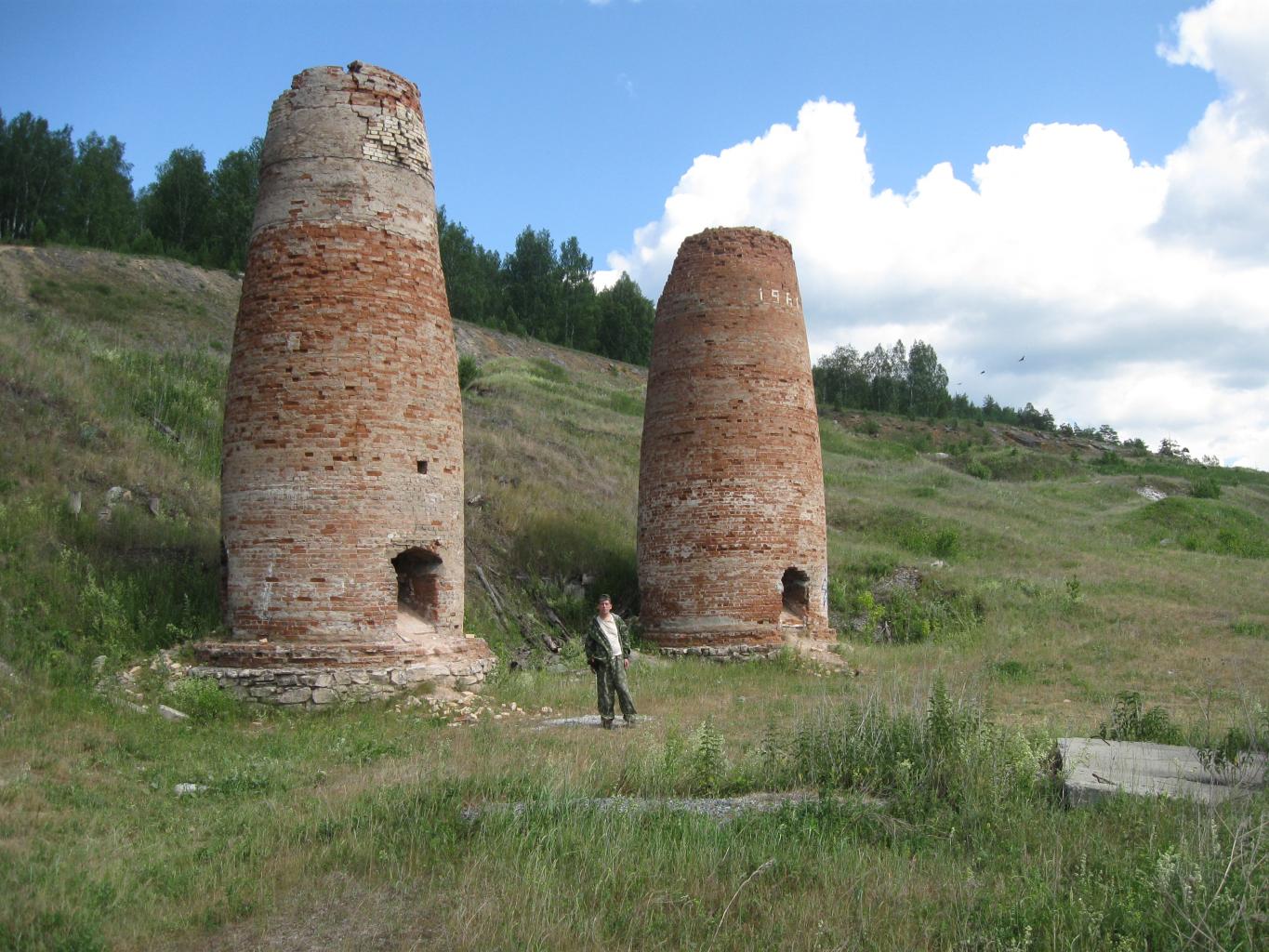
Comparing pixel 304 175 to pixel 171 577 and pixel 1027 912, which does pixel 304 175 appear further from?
pixel 1027 912

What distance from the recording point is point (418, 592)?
11.6 meters

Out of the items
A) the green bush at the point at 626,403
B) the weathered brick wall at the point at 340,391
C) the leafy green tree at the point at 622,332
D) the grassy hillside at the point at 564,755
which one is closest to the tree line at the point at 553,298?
the leafy green tree at the point at 622,332

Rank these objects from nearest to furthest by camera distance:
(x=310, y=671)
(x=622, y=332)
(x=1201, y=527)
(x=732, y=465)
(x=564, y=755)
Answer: (x=564, y=755), (x=310, y=671), (x=732, y=465), (x=1201, y=527), (x=622, y=332)

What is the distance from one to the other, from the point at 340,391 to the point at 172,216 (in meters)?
47.9

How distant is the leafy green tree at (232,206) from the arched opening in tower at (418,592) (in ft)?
129

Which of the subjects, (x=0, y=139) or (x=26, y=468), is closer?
(x=26, y=468)

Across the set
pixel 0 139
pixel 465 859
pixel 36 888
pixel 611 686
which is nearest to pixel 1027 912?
pixel 465 859

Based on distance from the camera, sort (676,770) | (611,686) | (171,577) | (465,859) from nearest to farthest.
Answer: (465,859)
(676,770)
(611,686)
(171,577)

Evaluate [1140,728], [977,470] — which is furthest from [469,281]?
[1140,728]

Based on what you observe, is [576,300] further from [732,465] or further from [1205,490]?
[732,465]

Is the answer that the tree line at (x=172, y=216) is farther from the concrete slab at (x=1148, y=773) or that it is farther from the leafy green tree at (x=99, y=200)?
the concrete slab at (x=1148, y=773)

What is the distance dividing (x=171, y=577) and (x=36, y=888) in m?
7.62

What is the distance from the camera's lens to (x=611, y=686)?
33.0 feet

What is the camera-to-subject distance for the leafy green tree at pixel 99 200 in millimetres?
47281
